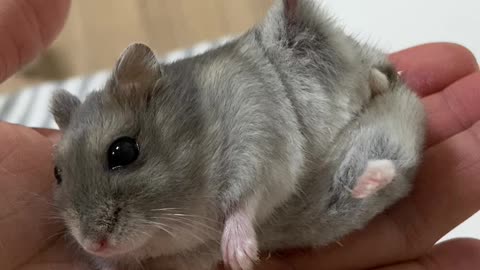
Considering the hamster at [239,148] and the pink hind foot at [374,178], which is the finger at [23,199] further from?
the pink hind foot at [374,178]

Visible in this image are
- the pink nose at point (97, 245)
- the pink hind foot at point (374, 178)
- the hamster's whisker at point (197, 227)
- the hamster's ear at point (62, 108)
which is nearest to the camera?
the pink nose at point (97, 245)

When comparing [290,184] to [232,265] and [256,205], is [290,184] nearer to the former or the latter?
[256,205]

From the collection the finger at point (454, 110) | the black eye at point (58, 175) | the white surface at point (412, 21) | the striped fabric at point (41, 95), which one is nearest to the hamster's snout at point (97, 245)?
the black eye at point (58, 175)

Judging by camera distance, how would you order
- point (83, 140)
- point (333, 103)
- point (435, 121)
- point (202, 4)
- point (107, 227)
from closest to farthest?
1. point (107, 227)
2. point (83, 140)
3. point (333, 103)
4. point (435, 121)
5. point (202, 4)

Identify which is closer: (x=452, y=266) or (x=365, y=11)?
(x=452, y=266)

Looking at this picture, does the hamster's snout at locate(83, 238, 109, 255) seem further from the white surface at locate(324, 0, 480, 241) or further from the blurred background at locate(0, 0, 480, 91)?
the white surface at locate(324, 0, 480, 241)

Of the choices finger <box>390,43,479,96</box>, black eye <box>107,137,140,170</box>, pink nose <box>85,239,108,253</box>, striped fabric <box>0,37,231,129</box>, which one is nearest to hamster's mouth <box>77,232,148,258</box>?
pink nose <box>85,239,108,253</box>

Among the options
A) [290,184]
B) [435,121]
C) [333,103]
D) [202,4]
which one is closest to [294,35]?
[333,103]
